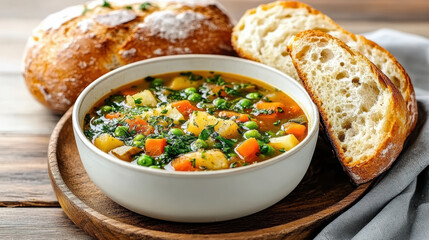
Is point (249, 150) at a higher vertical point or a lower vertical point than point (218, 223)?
higher

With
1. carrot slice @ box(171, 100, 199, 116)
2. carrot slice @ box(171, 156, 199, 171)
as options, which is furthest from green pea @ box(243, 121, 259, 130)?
carrot slice @ box(171, 156, 199, 171)

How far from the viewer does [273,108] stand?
3604 millimetres

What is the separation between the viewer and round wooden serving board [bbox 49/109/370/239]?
2.86 metres

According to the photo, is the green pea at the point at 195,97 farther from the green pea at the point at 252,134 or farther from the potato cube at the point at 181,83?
the green pea at the point at 252,134

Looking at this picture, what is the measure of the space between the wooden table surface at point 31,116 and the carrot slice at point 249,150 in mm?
1092

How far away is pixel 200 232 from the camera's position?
293 centimetres

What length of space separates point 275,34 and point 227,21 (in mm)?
688

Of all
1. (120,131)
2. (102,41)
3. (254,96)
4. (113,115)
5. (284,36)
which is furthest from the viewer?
(102,41)

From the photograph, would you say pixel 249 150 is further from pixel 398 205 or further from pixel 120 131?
pixel 398 205

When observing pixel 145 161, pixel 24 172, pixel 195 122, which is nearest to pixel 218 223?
pixel 145 161

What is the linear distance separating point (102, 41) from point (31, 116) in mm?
987

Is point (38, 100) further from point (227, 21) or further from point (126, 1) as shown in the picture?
point (227, 21)

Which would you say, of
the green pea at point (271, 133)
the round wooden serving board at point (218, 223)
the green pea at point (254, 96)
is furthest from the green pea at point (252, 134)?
the green pea at point (254, 96)

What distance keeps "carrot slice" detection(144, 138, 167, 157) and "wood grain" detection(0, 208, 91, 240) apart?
2.18 ft
